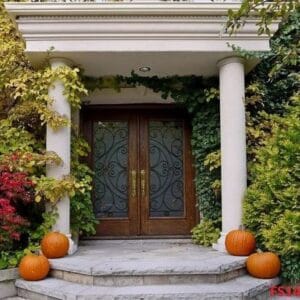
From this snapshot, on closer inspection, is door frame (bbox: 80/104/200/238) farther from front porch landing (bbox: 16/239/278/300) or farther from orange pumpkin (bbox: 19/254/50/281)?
orange pumpkin (bbox: 19/254/50/281)

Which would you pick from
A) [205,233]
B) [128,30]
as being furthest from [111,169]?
[128,30]

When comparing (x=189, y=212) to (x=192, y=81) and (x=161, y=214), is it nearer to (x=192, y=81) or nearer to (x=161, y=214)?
(x=161, y=214)

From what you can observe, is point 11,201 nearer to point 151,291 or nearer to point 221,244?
point 151,291

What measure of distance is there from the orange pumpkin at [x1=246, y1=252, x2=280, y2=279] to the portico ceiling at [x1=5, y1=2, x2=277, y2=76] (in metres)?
2.43

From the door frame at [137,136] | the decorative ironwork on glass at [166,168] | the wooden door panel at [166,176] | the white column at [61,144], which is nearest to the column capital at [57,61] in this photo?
the white column at [61,144]

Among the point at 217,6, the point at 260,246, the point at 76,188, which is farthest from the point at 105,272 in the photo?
the point at 217,6

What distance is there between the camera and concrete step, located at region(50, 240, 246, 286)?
152 inches

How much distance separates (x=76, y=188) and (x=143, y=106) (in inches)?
74.3

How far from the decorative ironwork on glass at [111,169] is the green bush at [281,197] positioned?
6.72 ft

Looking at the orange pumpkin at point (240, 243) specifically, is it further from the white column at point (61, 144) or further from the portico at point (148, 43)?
the white column at point (61, 144)

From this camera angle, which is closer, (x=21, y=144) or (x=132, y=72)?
(x=21, y=144)

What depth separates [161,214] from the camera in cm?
596

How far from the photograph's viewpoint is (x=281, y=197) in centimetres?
420

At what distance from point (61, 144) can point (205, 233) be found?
230 centimetres
